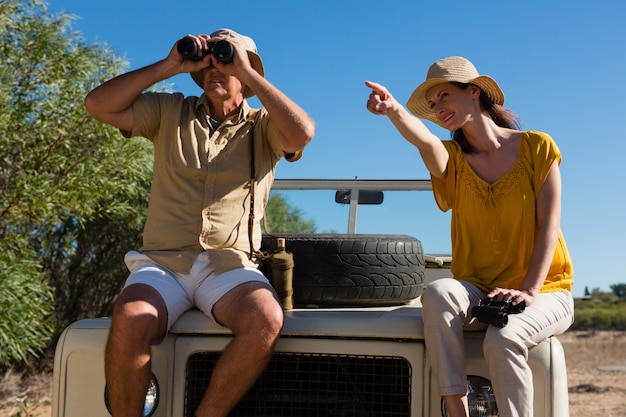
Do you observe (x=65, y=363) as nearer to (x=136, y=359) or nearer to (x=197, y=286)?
(x=136, y=359)

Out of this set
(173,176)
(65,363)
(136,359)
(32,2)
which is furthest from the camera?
(32,2)

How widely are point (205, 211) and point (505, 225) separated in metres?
1.14

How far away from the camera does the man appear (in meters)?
2.64

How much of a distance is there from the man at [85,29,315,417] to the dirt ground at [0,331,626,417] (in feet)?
15.1

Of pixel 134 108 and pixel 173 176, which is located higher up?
pixel 134 108

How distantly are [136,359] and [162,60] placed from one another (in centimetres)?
120

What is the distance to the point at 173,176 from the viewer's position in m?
3.07

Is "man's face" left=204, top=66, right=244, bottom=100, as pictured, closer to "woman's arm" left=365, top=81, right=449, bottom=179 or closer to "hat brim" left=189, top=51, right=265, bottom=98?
"hat brim" left=189, top=51, right=265, bottom=98

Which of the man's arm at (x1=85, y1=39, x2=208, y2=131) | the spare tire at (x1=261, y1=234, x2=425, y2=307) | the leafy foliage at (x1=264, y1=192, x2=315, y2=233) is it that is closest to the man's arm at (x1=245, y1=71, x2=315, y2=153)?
the man's arm at (x1=85, y1=39, x2=208, y2=131)

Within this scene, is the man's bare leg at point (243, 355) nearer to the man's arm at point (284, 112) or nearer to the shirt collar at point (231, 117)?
the man's arm at point (284, 112)

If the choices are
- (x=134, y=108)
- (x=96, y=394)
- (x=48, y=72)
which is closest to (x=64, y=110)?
(x=48, y=72)

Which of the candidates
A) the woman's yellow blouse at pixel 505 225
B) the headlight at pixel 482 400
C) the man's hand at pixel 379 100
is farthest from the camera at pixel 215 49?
the headlight at pixel 482 400

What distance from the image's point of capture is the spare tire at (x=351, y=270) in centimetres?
A: 293

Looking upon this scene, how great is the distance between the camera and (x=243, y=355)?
2.61 meters
